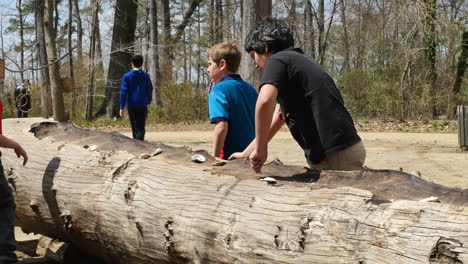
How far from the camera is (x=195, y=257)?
2.88 m

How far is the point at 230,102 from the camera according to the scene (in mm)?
4238

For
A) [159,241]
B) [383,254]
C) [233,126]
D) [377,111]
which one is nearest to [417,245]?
[383,254]

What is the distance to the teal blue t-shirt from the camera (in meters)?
4.20

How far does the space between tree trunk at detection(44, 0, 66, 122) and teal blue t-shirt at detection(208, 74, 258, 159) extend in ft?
21.9

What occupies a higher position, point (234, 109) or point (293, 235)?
point (234, 109)

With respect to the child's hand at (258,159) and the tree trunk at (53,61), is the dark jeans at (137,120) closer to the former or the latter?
the tree trunk at (53,61)

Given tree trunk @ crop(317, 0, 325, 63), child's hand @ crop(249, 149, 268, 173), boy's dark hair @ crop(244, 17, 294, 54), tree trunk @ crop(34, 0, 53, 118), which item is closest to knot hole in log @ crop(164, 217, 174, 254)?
child's hand @ crop(249, 149, 268, 173)

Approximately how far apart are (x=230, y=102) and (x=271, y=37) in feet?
3.19

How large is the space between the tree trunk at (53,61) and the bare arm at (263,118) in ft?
25.6

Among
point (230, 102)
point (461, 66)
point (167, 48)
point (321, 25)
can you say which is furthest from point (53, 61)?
point (321, 25)

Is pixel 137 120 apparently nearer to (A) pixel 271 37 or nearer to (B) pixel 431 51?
(A) pixel 271 37

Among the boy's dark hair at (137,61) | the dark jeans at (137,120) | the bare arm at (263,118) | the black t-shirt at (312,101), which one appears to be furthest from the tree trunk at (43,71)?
the bare arm at (263,118)

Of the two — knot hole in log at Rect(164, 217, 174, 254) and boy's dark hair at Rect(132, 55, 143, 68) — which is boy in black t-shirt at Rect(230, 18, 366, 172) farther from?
boy's dark hair at Rect(132, 55, 143, 68)

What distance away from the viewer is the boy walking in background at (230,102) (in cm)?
418
